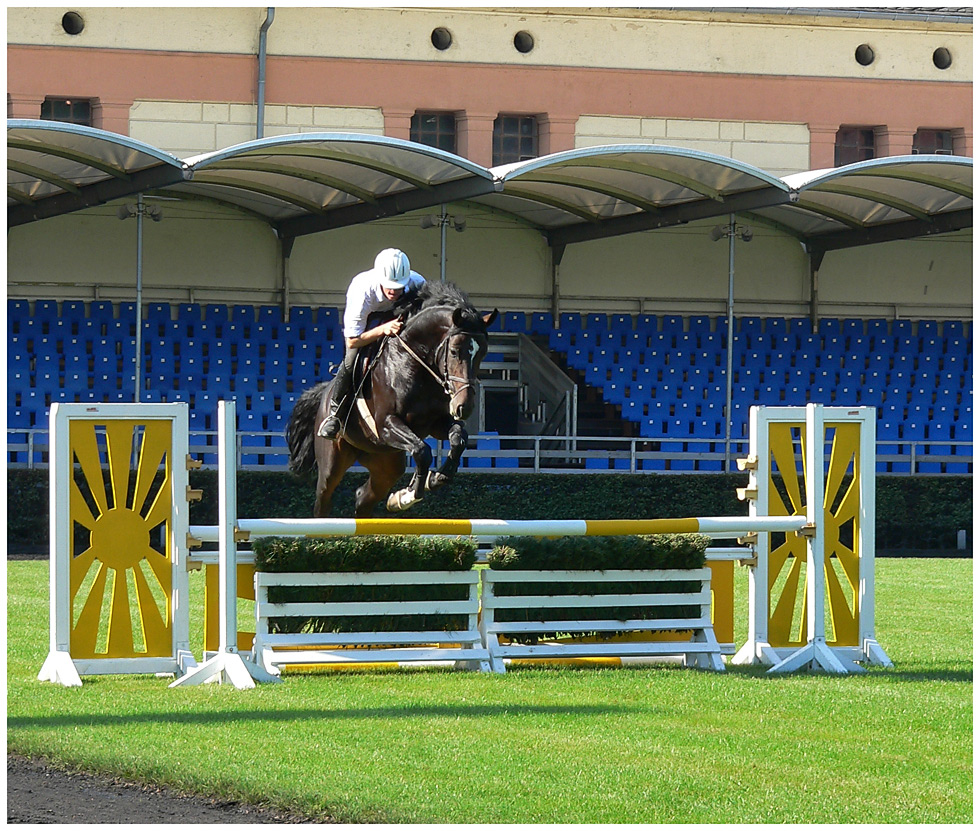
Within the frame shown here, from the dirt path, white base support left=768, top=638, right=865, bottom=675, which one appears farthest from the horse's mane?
the dirt path

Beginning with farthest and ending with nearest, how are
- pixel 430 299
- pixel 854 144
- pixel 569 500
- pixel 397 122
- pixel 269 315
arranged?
pixel 854 144 < pixel 397 122 < pixel 269 315 < pixel 569 500 < pixel 430 299

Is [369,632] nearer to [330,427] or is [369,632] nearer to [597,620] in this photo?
[597,620]

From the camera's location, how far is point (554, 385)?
22.4 m

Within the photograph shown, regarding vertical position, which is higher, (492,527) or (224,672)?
(492,527)

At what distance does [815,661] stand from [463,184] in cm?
1107

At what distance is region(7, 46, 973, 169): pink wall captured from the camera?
23250mm

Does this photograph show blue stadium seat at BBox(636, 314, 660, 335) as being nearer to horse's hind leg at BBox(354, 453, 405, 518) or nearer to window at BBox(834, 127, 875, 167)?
window at BBox(834, 127, 875, 167)

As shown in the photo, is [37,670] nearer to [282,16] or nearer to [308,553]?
[308,553]

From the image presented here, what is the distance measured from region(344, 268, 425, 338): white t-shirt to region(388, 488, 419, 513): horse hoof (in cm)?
123

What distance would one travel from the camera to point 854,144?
27.1 meters

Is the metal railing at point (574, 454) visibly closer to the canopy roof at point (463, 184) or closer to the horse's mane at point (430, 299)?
the canopy roof at point (463, 184)

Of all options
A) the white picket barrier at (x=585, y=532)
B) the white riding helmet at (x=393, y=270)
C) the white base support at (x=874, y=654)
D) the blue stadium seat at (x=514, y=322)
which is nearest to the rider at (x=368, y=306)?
the white riding helmet at (x=393, y=270)

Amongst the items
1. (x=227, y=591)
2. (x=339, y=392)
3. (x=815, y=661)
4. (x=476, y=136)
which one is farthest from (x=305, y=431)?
(x=476, y=136)

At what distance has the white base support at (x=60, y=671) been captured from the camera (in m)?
7.39
